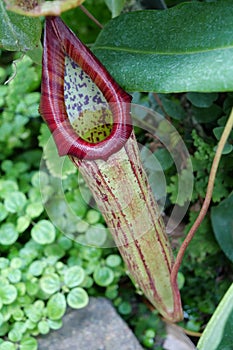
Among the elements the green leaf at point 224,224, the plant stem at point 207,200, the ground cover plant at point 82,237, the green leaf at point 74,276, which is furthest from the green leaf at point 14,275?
the green leaf at point 224,224

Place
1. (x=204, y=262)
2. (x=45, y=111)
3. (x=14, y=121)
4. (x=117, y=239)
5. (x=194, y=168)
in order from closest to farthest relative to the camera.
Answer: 1. (x=45, y=111)
2. (x=117, y=239)
3. (x=194, y=168)
4. (x=204, y=262)
5. (x=14, y=121)

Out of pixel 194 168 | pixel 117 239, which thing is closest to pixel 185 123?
pixel 194 168

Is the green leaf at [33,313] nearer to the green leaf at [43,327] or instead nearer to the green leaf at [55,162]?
the green leaf at [43,327]

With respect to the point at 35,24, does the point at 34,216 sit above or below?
below

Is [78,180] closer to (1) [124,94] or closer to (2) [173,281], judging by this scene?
(2) [173,281]

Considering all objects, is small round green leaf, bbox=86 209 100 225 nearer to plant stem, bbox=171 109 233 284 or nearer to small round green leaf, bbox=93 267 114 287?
small round green leaf, bbox=93 267 114 287
